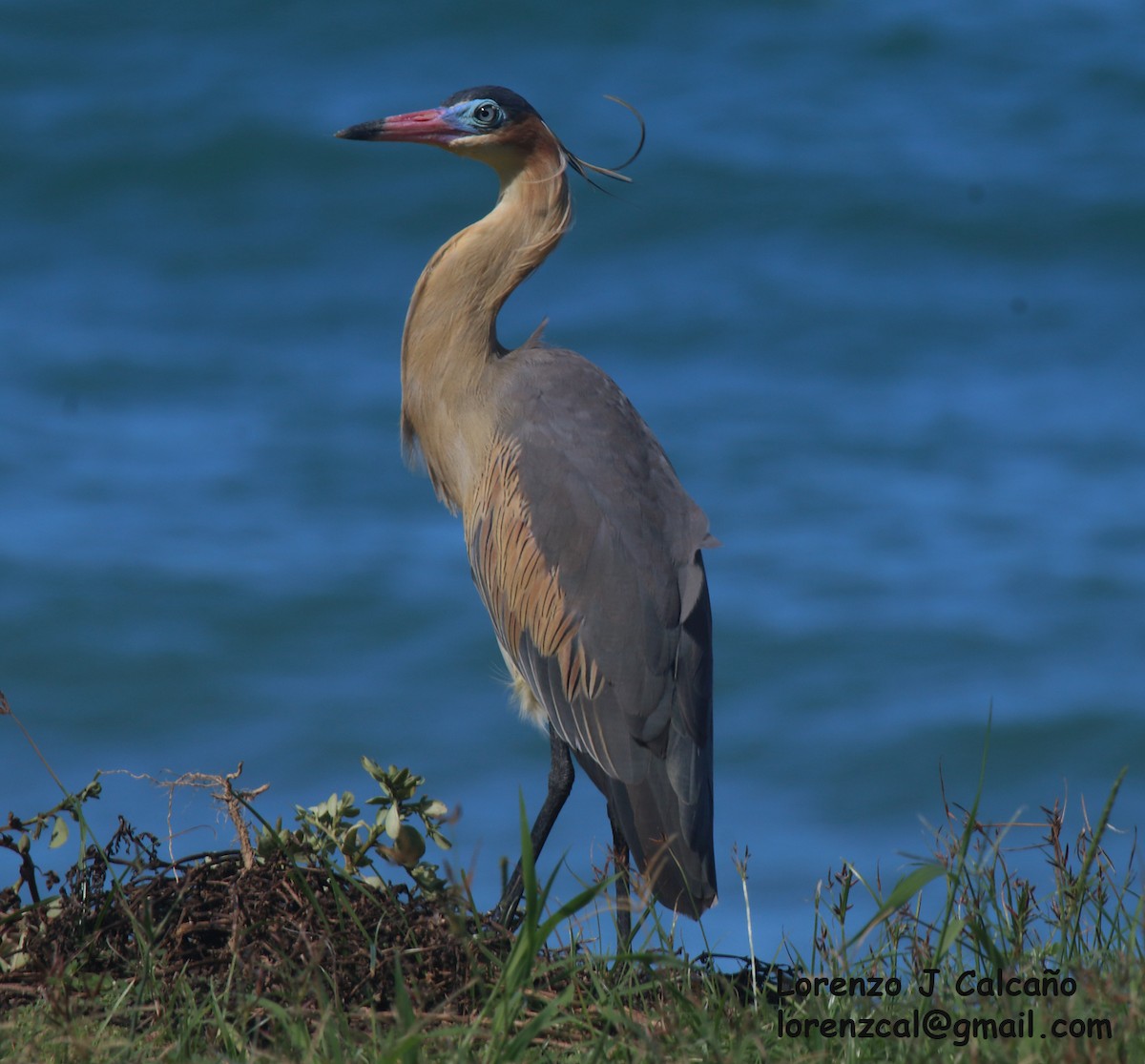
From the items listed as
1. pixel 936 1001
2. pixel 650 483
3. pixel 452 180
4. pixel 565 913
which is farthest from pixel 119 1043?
pixel 452 180

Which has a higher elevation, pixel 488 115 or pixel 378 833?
pixel 488 115

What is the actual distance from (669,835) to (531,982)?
671 millimetres

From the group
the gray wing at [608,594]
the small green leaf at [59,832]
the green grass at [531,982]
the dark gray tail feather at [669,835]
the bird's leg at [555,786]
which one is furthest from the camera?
the bird's leg at [555,786]

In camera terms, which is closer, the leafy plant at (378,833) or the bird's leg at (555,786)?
the leafy plant at (378,833)

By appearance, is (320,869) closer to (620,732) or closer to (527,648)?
(620,732)

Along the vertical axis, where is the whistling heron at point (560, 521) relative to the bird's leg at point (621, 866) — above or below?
above

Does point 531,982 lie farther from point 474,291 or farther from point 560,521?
point 474,291

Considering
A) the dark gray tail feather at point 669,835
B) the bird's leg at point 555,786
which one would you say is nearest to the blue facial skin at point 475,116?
the bird's leg at point 555,786

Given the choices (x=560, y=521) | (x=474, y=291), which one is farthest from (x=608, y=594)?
(x=474, y=291)

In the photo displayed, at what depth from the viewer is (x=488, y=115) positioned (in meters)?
4.17

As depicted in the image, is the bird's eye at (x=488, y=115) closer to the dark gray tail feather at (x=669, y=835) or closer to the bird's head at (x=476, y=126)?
the bird's head at (x=476, y=126)

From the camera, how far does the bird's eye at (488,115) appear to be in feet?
13.7

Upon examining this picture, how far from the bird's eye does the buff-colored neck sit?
0.38 feet

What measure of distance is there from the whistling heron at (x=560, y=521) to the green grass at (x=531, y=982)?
0.53 meters
